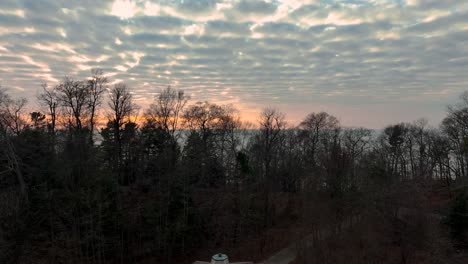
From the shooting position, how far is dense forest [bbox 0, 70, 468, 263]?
18.7 metres

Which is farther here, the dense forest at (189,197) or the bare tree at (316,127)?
the bare tree at (316,127)

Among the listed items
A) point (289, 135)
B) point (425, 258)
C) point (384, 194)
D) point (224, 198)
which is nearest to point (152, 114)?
point (224, 198)

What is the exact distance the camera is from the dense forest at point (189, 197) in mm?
18688

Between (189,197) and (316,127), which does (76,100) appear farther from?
(316,127)

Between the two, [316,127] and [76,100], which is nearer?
[76,100]

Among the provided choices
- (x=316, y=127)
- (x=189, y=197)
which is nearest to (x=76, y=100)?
(x=189, y=197)

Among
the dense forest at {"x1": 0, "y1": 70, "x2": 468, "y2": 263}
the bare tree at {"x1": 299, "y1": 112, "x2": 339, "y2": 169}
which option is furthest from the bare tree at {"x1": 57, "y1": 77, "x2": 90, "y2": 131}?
the bare tree at {"x1": 299, "y1": 112, "x2": 339, "y2": 169}

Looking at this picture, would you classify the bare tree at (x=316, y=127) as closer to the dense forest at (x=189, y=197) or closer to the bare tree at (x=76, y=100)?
the dense forest at (x=189, y=197)

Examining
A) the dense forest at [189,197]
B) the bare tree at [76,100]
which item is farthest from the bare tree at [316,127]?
the bare tree at [76,100]

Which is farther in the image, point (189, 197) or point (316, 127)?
point (316, 127)

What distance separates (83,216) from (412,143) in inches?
1960

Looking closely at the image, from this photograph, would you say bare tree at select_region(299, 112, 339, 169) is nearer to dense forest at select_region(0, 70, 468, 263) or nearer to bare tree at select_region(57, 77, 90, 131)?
dense forest at select_region(0, 70, 468, 263)

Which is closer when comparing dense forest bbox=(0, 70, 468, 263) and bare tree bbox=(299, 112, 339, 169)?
dense forest bbox=(0, 70, 468, 263)

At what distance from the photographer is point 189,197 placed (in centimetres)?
2703
